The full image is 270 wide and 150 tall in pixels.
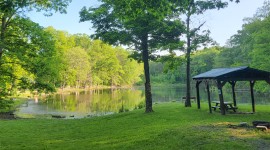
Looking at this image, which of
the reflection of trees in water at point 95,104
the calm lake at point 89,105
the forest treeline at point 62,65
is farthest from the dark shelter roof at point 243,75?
the reflection of trees in water at point 95,104

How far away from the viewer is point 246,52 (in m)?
63.8

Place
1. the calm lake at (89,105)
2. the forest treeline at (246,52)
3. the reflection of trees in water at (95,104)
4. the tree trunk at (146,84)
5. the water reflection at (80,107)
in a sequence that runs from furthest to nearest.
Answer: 1. the forest treeline at (246,52)
2. the reflection of trees in water at (95,104)
3. the calm lake at (89,105)
4. the water reflection at (80,107)
5. the tree trunk at (146,84)

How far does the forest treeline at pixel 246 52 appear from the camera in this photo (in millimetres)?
41031

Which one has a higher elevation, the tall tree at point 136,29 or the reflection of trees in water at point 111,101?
the tall tree at point 136,29

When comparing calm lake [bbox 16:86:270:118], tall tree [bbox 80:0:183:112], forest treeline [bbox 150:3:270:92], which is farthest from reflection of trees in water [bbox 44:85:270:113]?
tall tree [bbox 80:0:183:112]

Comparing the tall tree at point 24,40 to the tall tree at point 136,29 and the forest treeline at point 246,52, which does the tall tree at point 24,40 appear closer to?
the tall tree at point 136,29

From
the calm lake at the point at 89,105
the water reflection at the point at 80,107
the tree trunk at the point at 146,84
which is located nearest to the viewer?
the tree trunk at the point at 146,84

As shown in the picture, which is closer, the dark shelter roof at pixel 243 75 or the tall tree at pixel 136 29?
the dark shelter roof at pixel 243 75

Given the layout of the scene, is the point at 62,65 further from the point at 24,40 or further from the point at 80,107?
the point at 24,40

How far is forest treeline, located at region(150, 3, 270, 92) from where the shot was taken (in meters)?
41.0

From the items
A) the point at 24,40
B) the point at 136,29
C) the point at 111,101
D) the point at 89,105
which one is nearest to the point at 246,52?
the point at 111,101

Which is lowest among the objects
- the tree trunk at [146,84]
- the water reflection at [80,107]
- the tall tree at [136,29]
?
the water reflection at [80,107]

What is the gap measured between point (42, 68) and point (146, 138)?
11.3m

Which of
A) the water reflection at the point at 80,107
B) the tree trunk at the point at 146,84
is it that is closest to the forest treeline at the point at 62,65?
the tree trunk at the point at 146,84
